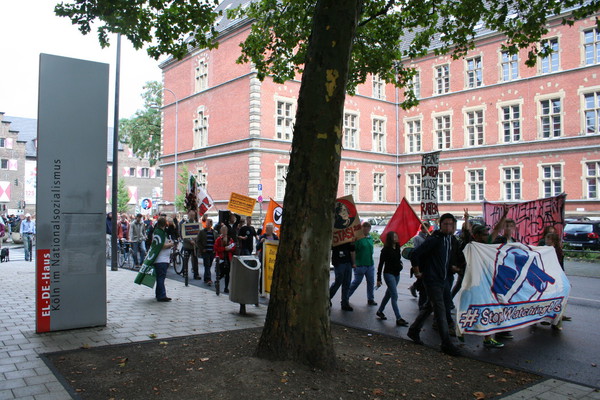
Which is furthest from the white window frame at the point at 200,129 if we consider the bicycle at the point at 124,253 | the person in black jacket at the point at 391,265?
the person in black jacket at the point at 391,265

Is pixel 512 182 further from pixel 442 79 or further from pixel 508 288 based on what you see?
pixel 508 288

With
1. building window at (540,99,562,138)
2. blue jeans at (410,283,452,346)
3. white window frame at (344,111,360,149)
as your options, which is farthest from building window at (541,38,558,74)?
blue jeans at (410,283,452,346)

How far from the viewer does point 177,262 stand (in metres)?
18.2

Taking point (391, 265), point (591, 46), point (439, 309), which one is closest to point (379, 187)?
point (591, 46)

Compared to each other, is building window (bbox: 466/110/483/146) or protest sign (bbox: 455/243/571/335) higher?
building window (bbox: 466/110/483/146)

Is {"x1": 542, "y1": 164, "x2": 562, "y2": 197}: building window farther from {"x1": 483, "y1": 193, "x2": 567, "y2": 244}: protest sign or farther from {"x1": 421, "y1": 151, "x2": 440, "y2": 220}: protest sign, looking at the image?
{"x1": 421, "y1": 151, "x2": 440, "y2": 220}: protest sign

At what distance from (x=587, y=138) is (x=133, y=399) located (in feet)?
113

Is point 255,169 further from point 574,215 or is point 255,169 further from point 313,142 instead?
point 313,142

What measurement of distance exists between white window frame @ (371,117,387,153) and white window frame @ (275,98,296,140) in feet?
27.3

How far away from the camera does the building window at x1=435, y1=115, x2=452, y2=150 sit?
132 feet

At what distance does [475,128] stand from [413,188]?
7.43 metres

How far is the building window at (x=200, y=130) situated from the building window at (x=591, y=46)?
27.2 metres

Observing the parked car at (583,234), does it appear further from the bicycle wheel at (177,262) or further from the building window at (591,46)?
the bicycle wheel at (177,262)

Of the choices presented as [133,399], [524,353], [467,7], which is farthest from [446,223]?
[467,7]
